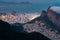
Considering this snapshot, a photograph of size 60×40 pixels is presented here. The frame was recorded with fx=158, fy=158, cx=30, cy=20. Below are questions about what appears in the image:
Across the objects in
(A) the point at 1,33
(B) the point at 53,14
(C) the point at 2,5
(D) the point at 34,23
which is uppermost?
(C) the point at 2,5

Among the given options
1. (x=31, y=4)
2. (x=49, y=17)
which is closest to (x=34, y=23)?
(x=49, y=17)

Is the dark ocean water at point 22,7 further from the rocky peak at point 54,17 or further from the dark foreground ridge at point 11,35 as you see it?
the dark foreground ridge at point 11,35

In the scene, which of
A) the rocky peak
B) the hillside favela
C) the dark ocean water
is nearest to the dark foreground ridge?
the hillside favela

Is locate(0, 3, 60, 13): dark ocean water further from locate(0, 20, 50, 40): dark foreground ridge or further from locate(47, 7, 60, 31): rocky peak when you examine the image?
locate(0, 20, 50, 40): dark foreground ridge

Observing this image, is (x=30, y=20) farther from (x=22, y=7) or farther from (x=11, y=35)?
(x=11, y=35)

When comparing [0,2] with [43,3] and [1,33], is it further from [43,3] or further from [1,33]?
[1,33]

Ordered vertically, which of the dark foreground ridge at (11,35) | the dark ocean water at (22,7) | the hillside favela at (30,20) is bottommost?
the dark foreground ridge at (11,35)

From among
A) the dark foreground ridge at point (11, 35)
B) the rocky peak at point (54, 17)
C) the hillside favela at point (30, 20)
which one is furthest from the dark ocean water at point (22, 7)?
the dark foreground ridge at point (11, 35)

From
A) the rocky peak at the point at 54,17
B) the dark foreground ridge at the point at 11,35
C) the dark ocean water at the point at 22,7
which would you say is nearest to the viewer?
the dark foreground ridge at the point at 11,35

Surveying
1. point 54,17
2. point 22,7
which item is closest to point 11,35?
point 54,17
